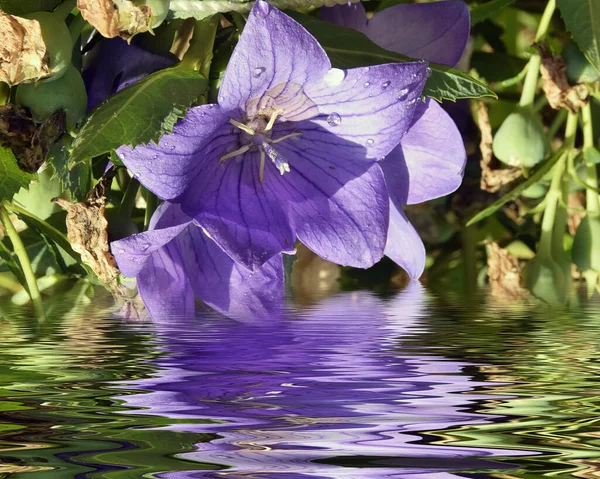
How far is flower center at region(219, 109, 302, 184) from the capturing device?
341mm

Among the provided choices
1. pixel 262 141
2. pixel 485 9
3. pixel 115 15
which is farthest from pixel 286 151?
pixel 485 9

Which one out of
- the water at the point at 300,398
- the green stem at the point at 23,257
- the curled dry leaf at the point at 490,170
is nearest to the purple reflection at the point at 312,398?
the water at the point at 300,398

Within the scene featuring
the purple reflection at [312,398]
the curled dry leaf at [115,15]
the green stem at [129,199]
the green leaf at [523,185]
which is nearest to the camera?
the purple reflection at [312,398]

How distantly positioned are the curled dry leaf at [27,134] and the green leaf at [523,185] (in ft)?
0.87

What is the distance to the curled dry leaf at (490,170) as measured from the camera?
1.74 ft

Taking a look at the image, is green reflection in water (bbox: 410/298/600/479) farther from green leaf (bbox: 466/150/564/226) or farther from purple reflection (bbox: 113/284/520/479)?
green leaf (bbox: 466/150/564/226)

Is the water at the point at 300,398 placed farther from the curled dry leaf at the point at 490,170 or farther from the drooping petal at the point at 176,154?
the curled dry leaf at the point at 490,170

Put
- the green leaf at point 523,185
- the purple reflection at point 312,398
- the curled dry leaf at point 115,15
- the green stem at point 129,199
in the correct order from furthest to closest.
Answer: the green leaf at point 523,185, the green stem at point 129,199, the curled dry leaf at point 115,15, the purple reflection at point 312,398

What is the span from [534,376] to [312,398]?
0.06 meters

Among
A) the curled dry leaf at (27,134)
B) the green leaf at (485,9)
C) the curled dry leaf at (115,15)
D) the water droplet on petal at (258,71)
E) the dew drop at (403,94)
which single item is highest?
the green leaf at (485,9)

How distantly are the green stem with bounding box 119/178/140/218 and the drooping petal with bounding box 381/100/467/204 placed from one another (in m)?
0.11

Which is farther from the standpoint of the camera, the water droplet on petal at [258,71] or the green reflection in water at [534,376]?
the water droplet on petal at [258,71]

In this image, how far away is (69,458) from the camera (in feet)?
0.51

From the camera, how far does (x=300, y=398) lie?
204mm
